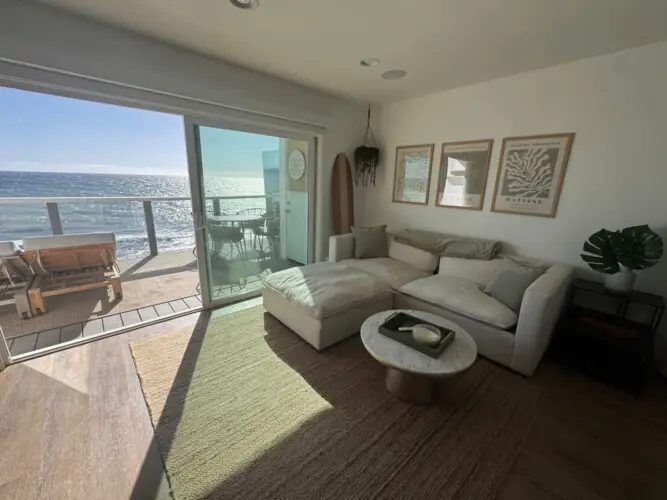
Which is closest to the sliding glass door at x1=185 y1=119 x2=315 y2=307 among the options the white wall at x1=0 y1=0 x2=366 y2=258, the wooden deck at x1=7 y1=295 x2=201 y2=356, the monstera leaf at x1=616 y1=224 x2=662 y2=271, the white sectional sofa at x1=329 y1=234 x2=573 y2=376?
the white wall at x1=0 y1=0 x2=366 y2=258

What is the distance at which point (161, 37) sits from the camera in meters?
1.93

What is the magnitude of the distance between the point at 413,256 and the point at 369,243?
532 mm

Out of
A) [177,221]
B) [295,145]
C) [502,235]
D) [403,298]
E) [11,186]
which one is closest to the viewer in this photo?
[403,298]

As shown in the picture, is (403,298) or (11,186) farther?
(11,186)

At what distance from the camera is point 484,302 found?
2053 mm

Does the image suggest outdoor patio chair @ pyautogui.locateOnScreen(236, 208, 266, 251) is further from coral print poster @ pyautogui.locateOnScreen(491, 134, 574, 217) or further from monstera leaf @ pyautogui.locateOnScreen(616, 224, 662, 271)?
monstera leaf @ pyautogui.locateOnScreen(616, 224, 662, 271)

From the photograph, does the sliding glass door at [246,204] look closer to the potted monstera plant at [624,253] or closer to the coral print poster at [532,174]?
the coral print poster at [532,174]

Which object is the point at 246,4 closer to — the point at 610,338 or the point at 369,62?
the point at 369,62

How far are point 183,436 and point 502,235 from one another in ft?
10.1

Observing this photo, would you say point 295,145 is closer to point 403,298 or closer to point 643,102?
point 403,298

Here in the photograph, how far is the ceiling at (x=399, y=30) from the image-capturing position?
1492mm

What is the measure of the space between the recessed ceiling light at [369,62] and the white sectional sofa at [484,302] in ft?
6.23

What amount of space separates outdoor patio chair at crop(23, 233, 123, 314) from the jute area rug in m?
1.26

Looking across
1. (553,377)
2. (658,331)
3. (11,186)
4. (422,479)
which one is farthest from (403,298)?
(11,186)
